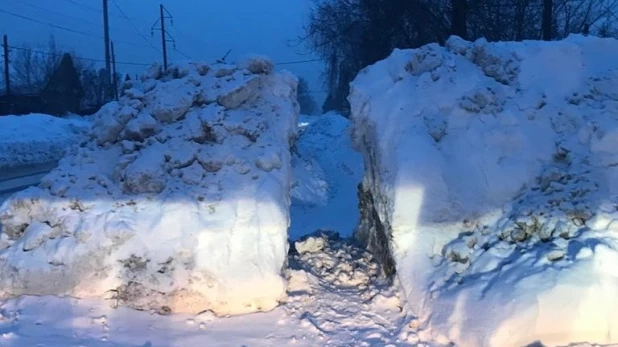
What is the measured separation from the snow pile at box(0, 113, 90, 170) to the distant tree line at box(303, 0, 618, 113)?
8391mm

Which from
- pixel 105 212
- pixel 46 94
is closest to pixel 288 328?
pixel 105 212

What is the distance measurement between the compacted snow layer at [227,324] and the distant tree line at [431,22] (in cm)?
1285

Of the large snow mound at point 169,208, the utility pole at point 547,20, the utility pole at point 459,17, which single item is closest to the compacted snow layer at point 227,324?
the large snow mound at point 169,208

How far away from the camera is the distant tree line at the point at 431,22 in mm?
16734

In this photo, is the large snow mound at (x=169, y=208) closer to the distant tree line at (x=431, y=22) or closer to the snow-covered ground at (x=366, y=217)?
the snow-covered ground at (x=366, y=217)

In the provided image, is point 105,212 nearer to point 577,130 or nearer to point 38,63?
point 577,130

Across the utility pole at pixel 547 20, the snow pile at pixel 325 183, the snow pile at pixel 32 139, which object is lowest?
the snow pile at pixel 325 183

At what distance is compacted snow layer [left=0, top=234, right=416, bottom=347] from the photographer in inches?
160

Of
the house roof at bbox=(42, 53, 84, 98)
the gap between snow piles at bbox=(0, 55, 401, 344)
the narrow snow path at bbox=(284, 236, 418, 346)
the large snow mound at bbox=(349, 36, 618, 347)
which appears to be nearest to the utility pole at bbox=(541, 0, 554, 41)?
the large snow mound at bbox=(349, 36, 618, 347)

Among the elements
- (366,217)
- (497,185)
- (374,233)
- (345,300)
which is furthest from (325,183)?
(345,300)

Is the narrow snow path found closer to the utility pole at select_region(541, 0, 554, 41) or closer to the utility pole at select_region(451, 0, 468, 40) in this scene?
the utility pole at select_region(451, 0, 468, 40)

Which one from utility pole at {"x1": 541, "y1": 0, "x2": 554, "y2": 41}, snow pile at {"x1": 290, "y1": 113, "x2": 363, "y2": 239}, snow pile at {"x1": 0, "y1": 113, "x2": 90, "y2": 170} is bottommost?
snow pile at {"x1": 290, "y1": 113, "x2": 363, "y2": 239}

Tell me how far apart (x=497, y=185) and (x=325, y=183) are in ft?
32.7

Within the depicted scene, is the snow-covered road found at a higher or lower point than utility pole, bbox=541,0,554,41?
lower
